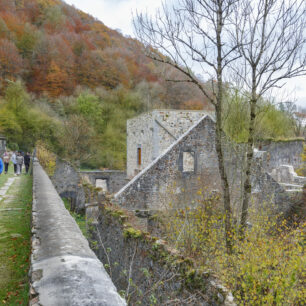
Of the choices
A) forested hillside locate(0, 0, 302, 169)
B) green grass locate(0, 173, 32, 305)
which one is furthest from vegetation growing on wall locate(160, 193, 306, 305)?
forested hillside locate(0, 0, 302, 169)

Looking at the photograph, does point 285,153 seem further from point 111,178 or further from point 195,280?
point 195,280

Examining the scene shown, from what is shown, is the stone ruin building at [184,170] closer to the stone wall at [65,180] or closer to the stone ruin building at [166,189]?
the stone ruin building at [166,189]

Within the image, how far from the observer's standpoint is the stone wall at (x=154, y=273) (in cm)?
410

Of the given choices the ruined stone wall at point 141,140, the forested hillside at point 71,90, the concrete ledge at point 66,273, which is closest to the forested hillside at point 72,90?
the forested hillside at point 71,90

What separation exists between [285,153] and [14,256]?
20.7 m

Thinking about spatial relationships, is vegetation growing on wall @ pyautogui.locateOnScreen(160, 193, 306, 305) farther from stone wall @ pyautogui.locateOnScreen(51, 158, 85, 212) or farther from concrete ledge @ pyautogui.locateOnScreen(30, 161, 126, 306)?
stone wall @ pyautogui.locateOnScreen(51, 158, 85, 212)

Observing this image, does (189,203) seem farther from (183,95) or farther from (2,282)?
(183,95)

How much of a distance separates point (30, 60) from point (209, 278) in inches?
1988

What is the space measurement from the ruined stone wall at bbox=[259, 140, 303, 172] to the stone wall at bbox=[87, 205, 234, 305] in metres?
16.6

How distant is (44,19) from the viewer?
6044 cm

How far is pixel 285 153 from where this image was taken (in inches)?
820

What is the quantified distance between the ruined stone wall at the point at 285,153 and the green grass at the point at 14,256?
18.5m

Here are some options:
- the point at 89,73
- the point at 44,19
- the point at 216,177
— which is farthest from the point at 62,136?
the point at 44,19

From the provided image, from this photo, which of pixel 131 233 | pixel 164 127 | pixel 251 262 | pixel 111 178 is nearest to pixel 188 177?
pixel 164 127
